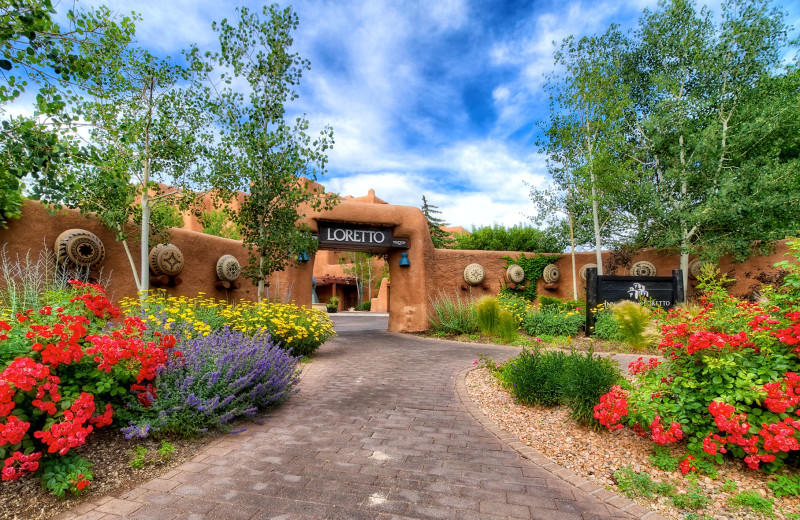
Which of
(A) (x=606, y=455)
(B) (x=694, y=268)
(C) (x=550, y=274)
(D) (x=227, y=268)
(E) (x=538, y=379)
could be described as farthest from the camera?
(C) (x=550, y=274)

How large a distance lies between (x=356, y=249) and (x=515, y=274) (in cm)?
561

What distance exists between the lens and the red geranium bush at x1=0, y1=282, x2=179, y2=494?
213 cm

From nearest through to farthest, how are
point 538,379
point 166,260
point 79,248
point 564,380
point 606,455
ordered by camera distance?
point 606,455
point 564,380
point 538,379
point 79,248
point 166,260

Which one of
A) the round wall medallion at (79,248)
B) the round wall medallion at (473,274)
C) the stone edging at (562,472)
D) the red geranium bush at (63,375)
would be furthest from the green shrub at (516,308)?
the round wall medallion at (79,248)

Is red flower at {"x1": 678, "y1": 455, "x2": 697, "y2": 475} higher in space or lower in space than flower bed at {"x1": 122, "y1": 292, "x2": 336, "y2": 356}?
lower

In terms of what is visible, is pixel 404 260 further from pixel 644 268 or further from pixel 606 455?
pixel 606 455

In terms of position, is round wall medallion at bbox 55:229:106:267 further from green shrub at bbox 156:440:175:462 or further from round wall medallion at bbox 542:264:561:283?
round wall medallion at bbox 542:264:561:283

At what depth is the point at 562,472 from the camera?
2.56m

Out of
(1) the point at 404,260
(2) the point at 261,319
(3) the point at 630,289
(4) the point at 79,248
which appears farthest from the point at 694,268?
(4) the point at 79,248

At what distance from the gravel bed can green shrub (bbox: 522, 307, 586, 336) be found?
5464 millimetres

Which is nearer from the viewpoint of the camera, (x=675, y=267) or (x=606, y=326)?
(x=606, y=326)

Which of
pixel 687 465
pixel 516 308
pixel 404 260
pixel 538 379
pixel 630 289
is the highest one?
pixel 404 260

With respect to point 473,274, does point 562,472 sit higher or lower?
lower

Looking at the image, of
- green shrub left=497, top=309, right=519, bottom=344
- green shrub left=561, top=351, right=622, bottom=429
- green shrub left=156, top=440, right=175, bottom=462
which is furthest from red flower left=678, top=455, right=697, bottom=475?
green shrub left=497, top=309, right=519, bottom=344
